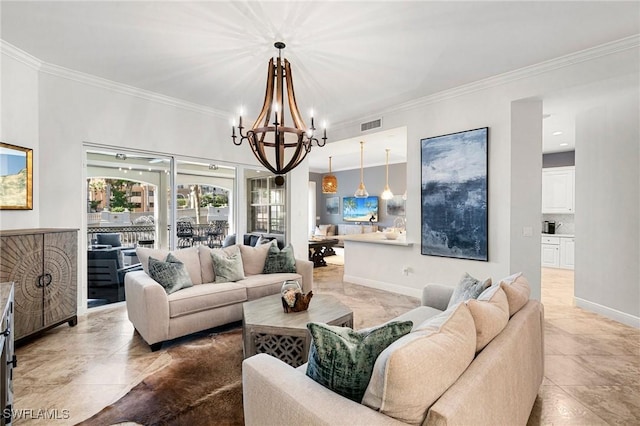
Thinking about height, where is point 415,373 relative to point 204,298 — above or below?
above

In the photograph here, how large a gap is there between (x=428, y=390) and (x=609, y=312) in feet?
13.7

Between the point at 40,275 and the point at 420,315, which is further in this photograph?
the point at 40,275

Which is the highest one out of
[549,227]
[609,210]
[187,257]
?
[609,210]

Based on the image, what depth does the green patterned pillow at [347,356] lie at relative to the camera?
118 centimetres

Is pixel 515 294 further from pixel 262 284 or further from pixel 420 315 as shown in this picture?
pixel 262 284

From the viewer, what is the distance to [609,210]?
12.7 ft

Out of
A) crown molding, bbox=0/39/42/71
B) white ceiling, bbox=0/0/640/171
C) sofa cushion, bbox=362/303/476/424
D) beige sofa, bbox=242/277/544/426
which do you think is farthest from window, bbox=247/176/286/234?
sofa cushion, bbox=362/303/476/424

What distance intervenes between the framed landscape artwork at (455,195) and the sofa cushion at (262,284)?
206 centimetres

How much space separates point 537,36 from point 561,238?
18.5 feet

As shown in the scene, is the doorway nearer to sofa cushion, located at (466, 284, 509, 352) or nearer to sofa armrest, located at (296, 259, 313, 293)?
sofa armrest, located at (296, 259, 313, 293)

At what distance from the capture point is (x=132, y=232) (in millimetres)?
4594

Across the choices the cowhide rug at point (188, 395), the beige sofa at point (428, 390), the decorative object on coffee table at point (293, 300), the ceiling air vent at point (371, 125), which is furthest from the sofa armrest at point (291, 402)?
the ceiling air vent at point (371, 125)

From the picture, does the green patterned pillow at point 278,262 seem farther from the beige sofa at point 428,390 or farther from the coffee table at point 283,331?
the beige sofa at point 428,390

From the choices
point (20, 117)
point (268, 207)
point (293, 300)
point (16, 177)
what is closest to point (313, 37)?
point (293, 300)
